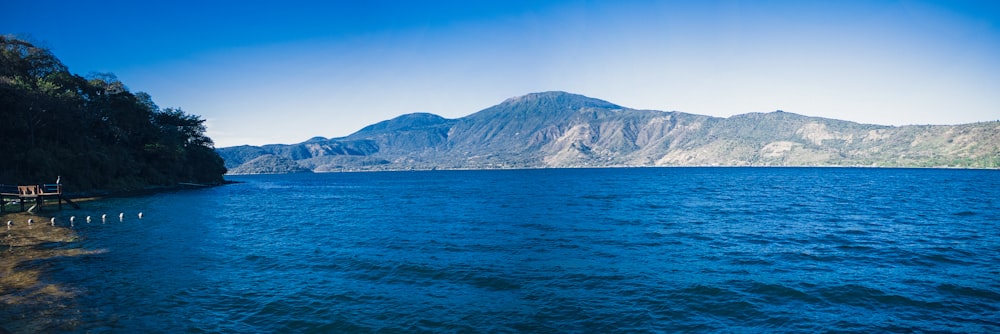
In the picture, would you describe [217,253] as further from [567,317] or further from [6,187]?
[6,187]

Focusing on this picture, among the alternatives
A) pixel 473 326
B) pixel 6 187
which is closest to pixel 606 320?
pixel 473 326

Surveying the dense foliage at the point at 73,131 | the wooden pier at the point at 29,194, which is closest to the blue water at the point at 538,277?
the wooden pier at the point at 29,194

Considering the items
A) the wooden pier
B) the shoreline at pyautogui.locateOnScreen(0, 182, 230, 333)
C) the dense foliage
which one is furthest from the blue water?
the dense foliage


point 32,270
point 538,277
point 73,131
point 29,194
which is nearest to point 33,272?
point 32,270

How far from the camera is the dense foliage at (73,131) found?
222 ft

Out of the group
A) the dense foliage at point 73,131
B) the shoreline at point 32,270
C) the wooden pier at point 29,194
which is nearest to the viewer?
the shoreline at point 32,270

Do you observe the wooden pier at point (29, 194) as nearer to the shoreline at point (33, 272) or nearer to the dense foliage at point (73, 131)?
the shoreline at point (33, 272)

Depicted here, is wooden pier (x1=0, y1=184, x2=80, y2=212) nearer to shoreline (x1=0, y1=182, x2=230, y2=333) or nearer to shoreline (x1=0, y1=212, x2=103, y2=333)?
shoreline (x1=0, y1=182, x2=230, y2=333)

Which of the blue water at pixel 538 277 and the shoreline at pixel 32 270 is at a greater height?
the shoreline at pixel 32 270

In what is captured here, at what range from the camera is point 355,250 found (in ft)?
104

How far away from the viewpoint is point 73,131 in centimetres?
7975

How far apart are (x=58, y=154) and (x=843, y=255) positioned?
3955 inches

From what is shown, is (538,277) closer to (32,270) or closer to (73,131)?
(32,270)

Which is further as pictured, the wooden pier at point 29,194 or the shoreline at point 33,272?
the wooden pier at point 29,194
